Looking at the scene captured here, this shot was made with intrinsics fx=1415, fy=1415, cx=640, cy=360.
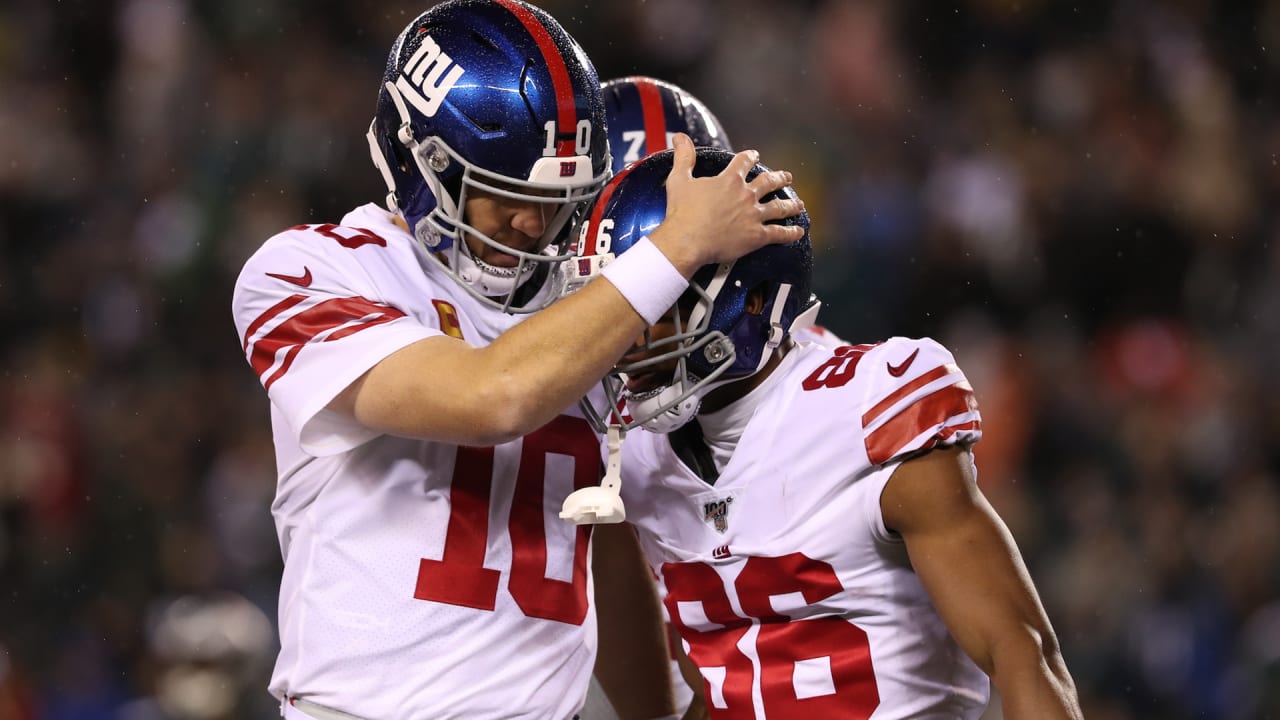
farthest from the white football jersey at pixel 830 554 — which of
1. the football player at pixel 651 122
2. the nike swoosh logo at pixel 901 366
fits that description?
the football player at pixel 651 122

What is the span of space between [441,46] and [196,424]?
14.9 feet

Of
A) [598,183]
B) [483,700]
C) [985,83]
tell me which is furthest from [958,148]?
[483,700]

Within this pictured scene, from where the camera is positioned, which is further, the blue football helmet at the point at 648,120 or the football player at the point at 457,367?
the blue football helmet at the point at 648,120

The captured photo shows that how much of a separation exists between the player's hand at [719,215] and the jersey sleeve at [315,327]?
1.42 feet

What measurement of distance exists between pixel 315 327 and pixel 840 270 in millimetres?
4650

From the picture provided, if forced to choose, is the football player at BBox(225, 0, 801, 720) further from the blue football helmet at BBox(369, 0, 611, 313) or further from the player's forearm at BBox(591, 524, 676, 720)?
the player's forearm at BBox(591, 524, 676, 720)

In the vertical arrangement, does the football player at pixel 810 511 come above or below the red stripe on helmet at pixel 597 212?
below

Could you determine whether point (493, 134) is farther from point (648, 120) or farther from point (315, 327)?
point (648, 120)

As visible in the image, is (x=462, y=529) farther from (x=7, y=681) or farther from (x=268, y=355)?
(x=7, y=681)

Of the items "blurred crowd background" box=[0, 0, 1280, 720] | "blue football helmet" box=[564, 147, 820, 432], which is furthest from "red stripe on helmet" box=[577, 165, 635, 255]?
"blurred crowd background" box=[0, 0, 1280, 720]

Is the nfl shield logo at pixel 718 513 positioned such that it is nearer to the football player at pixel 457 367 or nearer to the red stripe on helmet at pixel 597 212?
the football player at pixel 457 367

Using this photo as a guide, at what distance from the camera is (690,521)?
2555 mm

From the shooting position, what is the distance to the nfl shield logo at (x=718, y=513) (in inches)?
97.7

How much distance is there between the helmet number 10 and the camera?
2535 mm
